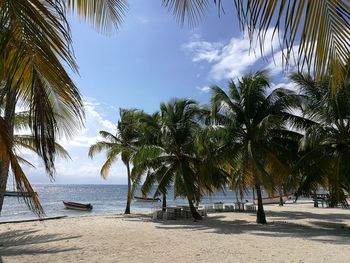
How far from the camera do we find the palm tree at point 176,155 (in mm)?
17250

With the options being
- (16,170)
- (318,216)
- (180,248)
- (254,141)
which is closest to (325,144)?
(254,141)

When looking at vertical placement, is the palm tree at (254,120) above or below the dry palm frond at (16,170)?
above

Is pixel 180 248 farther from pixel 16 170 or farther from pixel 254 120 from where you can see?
pixel 254 120

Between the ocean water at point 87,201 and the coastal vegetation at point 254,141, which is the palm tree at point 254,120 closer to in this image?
the coastal vegetation at point 254,141

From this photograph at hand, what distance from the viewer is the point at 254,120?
15.6 metres

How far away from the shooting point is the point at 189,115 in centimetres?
1847

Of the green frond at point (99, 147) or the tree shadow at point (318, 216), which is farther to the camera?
the green frond at point (99, 147)

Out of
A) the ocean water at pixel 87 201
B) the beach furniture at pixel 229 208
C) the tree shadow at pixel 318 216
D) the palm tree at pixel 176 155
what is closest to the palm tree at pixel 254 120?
the palm tree at pixel 176 155

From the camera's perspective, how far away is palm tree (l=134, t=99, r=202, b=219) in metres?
17.2

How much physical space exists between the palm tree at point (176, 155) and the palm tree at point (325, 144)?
5.85 meters

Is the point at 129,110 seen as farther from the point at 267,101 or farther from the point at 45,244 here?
the point at 45,244

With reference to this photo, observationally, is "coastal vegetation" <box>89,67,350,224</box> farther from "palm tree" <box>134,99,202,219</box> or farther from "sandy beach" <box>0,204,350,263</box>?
"sandy beach" <box>0,204,350,263</box>

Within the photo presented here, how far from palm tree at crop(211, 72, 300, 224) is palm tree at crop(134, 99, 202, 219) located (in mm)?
2476

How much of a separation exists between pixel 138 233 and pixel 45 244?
3562 mm
